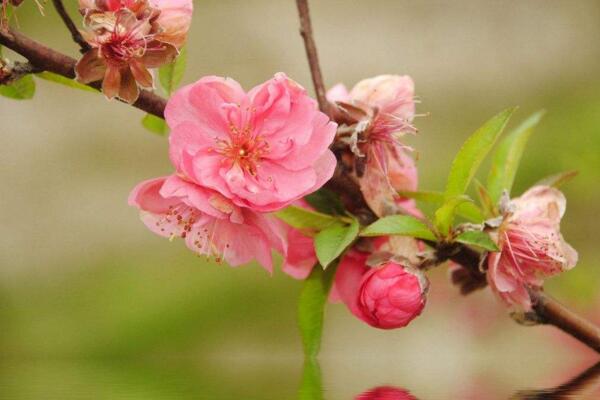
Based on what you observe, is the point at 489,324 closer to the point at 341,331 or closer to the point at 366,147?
the point at 341,331

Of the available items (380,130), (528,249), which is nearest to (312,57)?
(380,130)

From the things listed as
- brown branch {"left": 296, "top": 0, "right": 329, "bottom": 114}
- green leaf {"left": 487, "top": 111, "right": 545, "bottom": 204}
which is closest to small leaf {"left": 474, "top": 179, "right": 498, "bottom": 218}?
green leaf {"left": 487, "top": 111, "right": 545, "bottom": 204}

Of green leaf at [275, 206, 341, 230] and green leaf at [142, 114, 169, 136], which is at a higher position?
green leaf at [142, 114, 169, 136]

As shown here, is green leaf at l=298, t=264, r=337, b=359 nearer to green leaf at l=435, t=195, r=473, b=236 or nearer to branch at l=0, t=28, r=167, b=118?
green leaf at l=435, t=195, r=473, b=236

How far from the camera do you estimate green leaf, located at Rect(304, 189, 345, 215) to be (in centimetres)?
52

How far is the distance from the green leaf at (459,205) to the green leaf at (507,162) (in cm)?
3

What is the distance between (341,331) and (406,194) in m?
1.10

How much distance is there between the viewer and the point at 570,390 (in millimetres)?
481

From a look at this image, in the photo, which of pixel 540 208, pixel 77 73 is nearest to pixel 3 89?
pixel 77 73

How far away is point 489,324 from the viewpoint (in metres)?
1.42

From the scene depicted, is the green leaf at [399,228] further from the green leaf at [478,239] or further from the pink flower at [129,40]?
the pink flower at [129,40]

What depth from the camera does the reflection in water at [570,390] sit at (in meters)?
0.45

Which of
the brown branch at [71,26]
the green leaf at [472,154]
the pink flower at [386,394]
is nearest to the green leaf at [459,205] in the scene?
the green leaf at [472,154]

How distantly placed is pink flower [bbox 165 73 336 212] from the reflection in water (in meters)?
0.16
